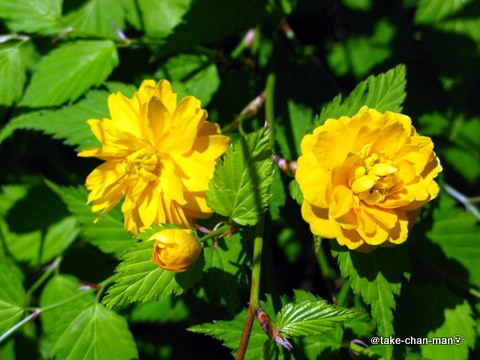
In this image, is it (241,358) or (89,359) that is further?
(89,359)

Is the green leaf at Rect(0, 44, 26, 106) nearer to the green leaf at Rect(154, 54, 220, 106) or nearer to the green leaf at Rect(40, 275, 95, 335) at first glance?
the green leaf at Rect(154, 54, 220, 106)

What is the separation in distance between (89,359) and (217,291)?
305 mm

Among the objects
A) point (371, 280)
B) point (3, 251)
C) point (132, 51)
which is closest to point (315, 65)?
point (132, 51)

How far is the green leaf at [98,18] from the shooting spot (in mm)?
1408

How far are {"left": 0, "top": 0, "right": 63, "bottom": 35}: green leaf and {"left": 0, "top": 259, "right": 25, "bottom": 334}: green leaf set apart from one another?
2.02ft

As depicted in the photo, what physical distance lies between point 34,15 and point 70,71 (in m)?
0.19

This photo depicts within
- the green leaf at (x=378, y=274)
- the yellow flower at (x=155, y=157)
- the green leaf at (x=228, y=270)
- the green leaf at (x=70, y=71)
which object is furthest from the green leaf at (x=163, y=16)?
the green leaf at (x=378, y=274)

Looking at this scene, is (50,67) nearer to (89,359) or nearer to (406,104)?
(89,359)

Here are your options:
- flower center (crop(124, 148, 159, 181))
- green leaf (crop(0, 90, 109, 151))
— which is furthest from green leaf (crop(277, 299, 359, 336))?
green leaf (crop(0, 90, 109, 151))

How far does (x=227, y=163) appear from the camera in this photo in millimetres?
949

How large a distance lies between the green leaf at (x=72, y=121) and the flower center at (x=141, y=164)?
0.75 feet

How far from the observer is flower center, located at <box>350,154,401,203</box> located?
92cm

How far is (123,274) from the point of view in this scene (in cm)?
91

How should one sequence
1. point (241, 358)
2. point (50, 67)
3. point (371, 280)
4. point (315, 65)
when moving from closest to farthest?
point (241, 358), point (371, 280), point (50, 67), point (315, 65)
